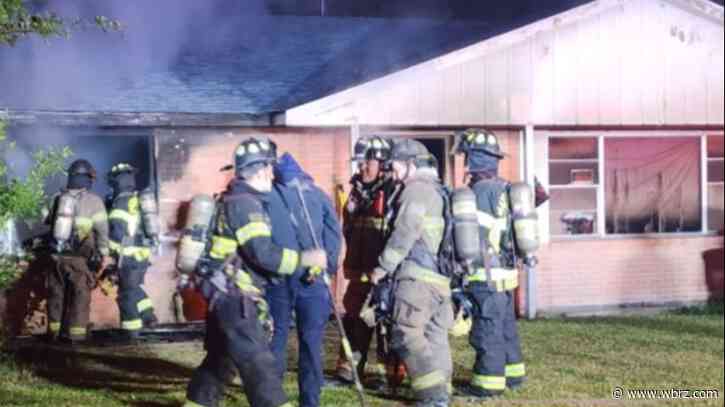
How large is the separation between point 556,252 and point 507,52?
2.49 metres

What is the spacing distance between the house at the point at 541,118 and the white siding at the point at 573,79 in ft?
0.05

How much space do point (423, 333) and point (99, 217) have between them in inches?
181

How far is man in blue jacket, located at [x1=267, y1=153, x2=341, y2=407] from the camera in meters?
7.14

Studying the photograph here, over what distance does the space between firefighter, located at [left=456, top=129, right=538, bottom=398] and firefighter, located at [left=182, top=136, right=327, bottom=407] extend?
1.96 metres

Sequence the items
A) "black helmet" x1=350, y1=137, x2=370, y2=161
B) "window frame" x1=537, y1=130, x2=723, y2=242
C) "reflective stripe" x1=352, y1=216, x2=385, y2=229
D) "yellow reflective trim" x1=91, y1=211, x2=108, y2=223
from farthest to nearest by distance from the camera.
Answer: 1. "window frame" x1=537, y1=130, x2=723, y2=242
2. "yellow reflective trim" x1=91, y1=211, x2=108, y2=223
3. "black helmet" x1=350, y1=137, x2=370, y2=161
4. "reflective stripe" x1=352, y1=216, x2=385, y2=229

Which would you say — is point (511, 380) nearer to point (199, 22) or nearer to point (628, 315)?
point (628, 315)

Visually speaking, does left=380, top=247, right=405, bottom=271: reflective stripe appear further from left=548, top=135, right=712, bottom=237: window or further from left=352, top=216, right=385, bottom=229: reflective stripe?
left=548, top=135, right=712, bottom=237: window

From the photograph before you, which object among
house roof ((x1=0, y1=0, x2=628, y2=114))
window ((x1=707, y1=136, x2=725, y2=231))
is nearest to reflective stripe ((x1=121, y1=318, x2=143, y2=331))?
house roof ((x1=0, y1=0, x2=628, y2=114))

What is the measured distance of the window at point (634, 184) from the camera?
12.8m

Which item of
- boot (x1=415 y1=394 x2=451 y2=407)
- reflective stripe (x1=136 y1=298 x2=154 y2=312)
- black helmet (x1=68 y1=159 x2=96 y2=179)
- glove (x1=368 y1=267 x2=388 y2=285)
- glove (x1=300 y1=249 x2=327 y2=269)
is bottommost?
boot (x1=415 y1=394 x2=451 y2=407)

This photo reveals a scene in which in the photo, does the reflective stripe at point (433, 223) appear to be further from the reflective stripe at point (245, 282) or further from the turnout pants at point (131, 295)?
the turnout pants at point (131, 295)

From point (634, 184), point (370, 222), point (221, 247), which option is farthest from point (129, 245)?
point (634, 184)

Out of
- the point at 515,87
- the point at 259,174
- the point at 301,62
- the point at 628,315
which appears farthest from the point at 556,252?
the point at 259,174

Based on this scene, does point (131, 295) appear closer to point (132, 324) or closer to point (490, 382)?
point (132, 324)
